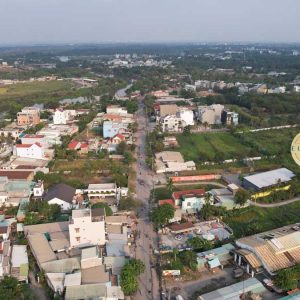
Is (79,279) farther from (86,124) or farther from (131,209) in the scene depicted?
(86,124)

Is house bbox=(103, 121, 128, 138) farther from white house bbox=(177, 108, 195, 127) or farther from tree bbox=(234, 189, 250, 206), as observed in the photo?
tree bbox=(234, 189, 250, 206)

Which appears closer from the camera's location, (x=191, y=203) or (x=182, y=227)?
(x=182, y=227)

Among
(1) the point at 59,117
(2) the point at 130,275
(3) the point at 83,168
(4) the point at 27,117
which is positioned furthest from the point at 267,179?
(4) the point at 27,117

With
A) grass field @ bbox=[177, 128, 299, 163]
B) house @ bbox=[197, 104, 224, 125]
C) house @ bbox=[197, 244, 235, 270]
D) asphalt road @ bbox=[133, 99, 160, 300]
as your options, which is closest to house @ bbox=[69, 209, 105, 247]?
asphalt road @ bbox=[133, 99, 160, 300]

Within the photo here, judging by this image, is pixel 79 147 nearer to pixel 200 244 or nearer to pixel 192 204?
pixel 192 204

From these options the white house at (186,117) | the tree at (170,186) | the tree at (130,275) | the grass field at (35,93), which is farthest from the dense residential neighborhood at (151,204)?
the grass field at (35,93)

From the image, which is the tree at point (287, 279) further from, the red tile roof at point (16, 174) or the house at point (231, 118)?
the house at point (231, 118)
